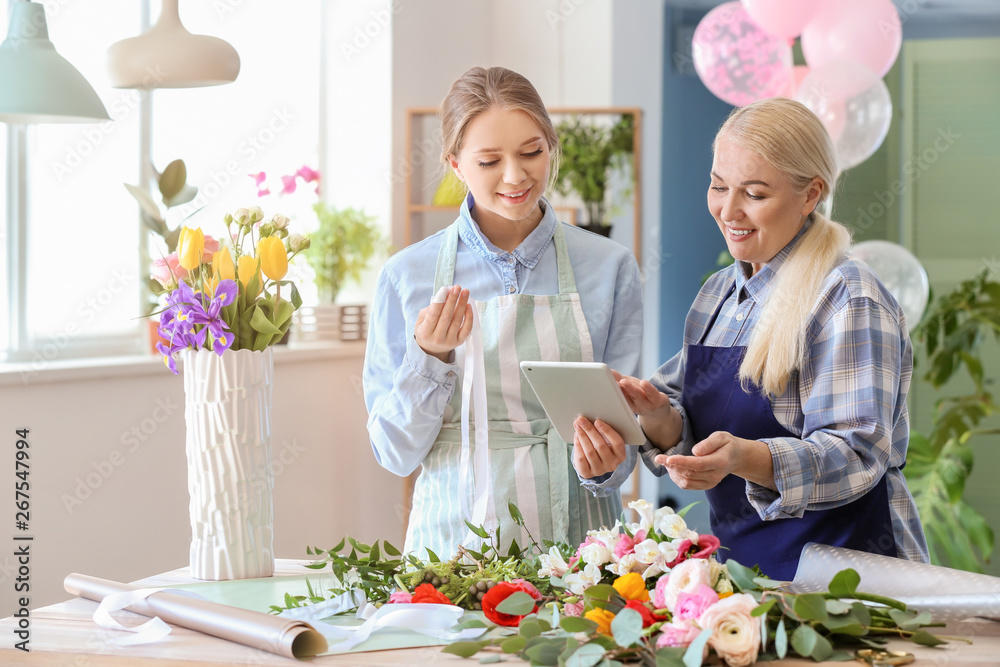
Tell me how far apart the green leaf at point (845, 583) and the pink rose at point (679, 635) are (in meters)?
0.20

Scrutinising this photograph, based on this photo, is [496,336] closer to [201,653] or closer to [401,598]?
[401,598]

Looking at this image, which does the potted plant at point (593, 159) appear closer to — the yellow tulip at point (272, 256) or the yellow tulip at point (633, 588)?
the yellow tulip at point (272, 256)

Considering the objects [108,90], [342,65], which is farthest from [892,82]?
[108,90]

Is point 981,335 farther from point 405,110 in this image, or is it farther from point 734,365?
Answer: point 734,365

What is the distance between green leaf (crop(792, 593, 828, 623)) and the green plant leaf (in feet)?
0.73

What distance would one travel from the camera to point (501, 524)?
1703mm

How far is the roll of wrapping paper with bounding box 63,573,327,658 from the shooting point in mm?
1139

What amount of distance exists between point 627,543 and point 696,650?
0.23 m

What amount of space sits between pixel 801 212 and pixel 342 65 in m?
3.00

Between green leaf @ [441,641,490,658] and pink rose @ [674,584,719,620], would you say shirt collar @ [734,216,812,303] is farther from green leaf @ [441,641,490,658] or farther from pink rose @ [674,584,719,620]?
green leaf @ [441,641,490,658]

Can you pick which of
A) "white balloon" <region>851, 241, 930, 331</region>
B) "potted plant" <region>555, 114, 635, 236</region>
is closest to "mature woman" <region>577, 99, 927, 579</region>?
"white balloon" <region>851, 241, 930, 331</region>

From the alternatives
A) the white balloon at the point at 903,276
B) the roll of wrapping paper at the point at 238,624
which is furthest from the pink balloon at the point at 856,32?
the roll of wrapping paper at the point at 238,624

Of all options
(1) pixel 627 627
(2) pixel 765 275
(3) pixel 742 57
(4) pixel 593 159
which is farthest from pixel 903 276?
(1) pixel 627 627

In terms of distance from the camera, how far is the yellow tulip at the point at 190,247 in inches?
58.5
